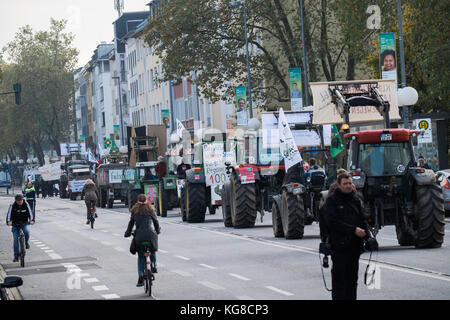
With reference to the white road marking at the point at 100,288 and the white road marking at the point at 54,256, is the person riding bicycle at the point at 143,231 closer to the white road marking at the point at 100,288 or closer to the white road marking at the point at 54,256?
the white road marking at the point at 100,288

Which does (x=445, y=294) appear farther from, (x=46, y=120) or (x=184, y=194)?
(x=46, y=120)

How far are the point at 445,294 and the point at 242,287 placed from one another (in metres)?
3.42

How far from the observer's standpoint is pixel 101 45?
14075 centimetres

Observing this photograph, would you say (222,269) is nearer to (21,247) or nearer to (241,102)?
(21,247)

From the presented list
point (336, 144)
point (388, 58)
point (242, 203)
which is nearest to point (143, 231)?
point (336, 144)

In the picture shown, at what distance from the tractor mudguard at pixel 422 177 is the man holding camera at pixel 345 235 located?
844 centimetres

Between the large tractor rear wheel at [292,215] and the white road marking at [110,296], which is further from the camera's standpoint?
the large tractor rear wheel at [292,215]

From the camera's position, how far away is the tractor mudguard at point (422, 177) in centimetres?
1891

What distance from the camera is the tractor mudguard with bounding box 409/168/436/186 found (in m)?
18.9

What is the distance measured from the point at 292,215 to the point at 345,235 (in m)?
12.4

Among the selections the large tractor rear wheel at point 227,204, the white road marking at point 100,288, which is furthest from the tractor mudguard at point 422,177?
the large tractor rear wheel at point 227,204

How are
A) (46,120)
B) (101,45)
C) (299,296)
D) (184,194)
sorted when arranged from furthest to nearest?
(101,45), (46,120), (184,194), (299,296)

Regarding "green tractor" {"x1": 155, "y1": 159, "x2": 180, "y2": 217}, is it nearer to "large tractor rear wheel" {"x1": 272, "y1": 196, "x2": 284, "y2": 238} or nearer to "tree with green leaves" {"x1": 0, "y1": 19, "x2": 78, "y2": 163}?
"large tractor rear wheel" {"x1": 272, "y1": 196, "x2": 284, "y2": 238}
